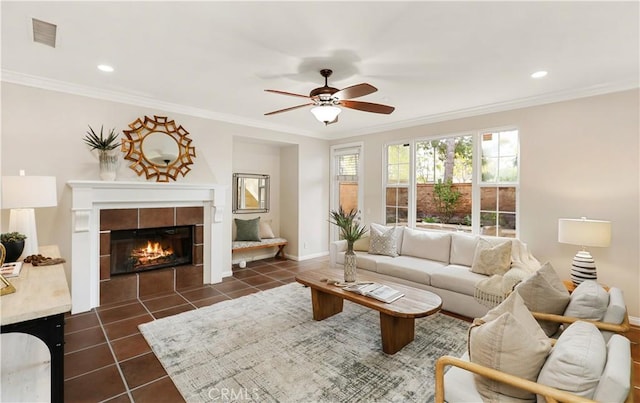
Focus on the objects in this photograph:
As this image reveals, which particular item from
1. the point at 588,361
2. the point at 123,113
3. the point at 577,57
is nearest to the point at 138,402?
the point at 588,361

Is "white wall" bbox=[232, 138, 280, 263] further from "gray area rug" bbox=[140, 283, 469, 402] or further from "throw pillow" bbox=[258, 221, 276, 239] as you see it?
"gray area rug" bbox=[140, 283, 469, 402]

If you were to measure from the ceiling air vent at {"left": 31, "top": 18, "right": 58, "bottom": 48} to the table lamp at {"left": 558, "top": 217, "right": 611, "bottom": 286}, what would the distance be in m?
5.16

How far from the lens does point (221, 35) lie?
241 cm

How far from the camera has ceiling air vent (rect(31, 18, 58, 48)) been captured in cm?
228

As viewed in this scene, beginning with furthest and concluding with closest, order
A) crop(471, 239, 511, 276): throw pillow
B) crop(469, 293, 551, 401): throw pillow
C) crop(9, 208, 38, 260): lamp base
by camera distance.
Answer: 1. crop(471, 239, 511, 276): throw pillow
2. crop(9, 208, 38, 260): lamp base
3. crop(469, 293, 551, 401): throw pillow

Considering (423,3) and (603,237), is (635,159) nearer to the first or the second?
(603,237)

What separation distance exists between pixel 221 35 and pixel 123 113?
96.0 inches

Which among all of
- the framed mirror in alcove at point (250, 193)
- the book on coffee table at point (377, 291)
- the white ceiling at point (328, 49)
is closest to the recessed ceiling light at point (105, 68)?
the white ceiling at point (328, 49)

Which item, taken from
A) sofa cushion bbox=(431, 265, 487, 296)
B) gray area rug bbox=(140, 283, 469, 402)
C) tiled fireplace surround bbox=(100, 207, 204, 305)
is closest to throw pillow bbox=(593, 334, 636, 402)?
gray area rug bbox=(140, 283, 469, 402)

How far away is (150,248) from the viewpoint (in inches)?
170

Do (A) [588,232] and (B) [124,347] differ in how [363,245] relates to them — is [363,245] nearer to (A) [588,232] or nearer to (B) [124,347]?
(A) [588,232]

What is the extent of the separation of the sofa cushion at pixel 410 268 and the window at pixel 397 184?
1.22m

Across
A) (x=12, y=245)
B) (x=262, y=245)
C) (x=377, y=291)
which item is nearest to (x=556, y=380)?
(x=377, y=291)

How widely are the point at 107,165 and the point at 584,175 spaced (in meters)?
5.90
